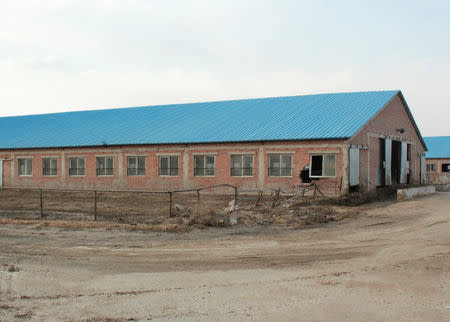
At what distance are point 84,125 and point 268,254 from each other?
98.0 feet

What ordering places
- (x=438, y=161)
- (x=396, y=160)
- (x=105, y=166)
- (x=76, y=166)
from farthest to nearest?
(x=438, y=161)
(x=76, y=166)
(x=105, y=166)
(x=396, y=160)

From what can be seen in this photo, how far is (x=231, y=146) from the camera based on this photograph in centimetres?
2795

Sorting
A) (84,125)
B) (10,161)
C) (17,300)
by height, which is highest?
(84,125)


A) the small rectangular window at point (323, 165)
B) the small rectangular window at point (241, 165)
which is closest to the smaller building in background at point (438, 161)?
the small rectangular window at point (323, 165)

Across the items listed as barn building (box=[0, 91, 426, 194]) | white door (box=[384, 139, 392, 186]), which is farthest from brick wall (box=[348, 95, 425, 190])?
white door (box=[384, 139, 392, 186])

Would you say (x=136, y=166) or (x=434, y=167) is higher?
(x=434, y=167)

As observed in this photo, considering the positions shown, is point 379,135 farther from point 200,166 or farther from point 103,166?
point 103,166

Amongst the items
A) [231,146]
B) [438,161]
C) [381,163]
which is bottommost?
Answer: [381,163]

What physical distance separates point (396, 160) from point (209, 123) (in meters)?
12.9

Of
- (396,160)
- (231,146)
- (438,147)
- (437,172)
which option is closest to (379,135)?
(396,160)

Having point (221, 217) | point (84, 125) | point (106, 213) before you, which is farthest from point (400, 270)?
point (84, 125)

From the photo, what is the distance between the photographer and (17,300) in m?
7.33

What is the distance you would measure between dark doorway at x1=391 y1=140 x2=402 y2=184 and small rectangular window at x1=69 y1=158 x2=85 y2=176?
69.2 ft

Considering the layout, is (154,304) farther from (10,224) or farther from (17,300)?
(10,224)
